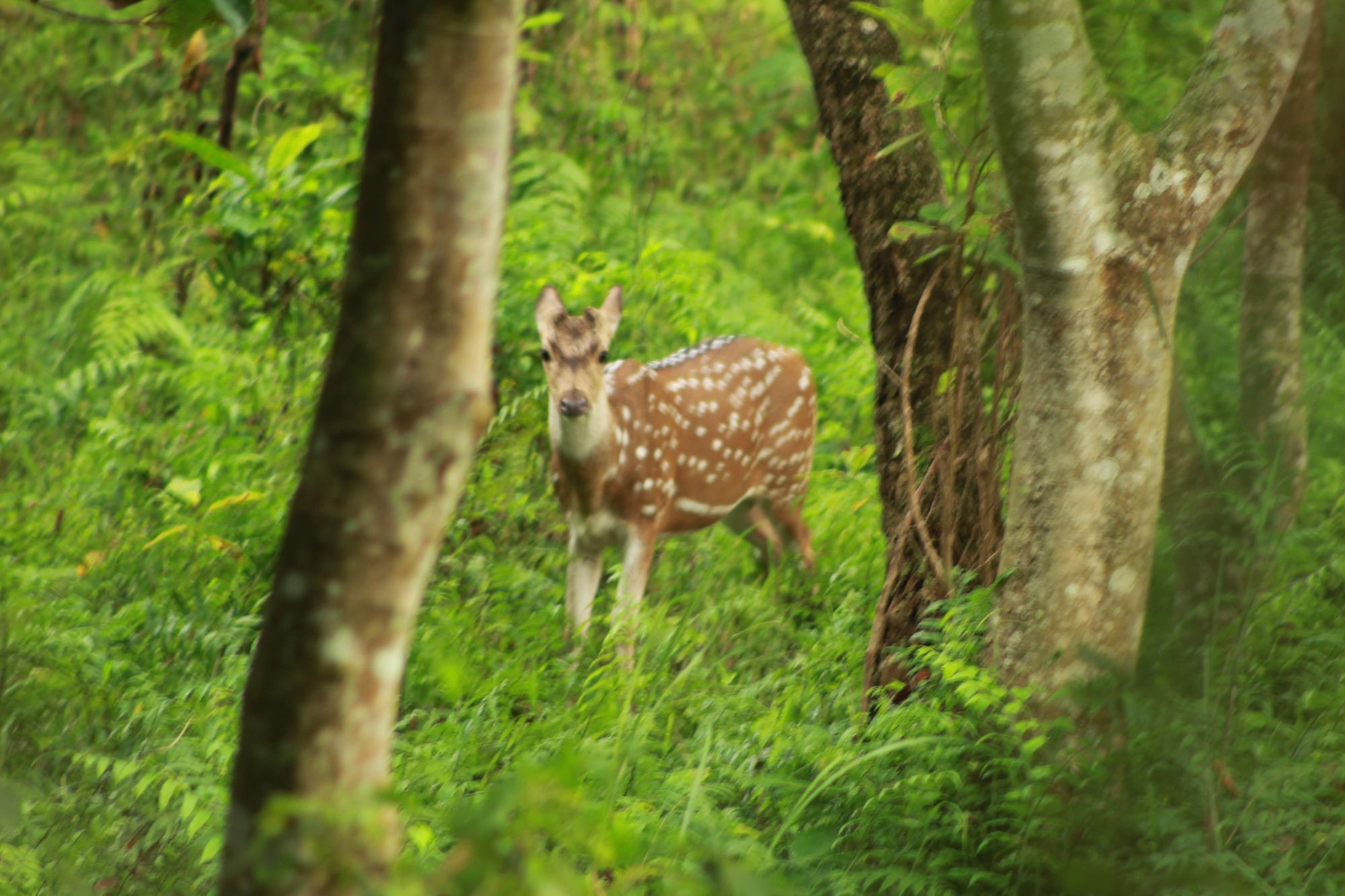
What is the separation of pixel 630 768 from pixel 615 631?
894 mm

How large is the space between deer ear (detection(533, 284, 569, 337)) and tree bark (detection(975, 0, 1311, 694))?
2.44 m

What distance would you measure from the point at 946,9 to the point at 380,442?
6.71ft

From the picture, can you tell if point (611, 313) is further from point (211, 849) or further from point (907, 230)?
point (211, 849)

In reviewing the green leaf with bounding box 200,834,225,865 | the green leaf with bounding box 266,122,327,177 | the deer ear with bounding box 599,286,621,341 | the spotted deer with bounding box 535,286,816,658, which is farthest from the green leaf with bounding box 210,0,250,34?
the green leaf with bounding box 266,122,327,177

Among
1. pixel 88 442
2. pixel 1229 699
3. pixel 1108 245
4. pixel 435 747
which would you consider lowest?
pixel 435 747

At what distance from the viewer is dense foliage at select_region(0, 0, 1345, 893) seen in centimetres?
261

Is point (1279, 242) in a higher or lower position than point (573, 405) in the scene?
higher

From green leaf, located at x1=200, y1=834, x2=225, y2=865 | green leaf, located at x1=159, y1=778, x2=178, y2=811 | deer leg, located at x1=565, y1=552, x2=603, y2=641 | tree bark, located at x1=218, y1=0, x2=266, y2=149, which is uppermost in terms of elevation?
tree bark, located at x1=218, y1=0, x2=266, y2=149

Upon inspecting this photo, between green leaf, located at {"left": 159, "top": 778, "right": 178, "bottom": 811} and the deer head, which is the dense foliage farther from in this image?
the deer head

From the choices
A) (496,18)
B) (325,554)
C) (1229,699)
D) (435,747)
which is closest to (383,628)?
(325,554)

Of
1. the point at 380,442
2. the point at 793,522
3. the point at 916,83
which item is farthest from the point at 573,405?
the point at 380,442

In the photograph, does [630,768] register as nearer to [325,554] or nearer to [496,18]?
[325,554]

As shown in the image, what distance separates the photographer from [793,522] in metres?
6.13

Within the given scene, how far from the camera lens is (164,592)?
14.4 ft
